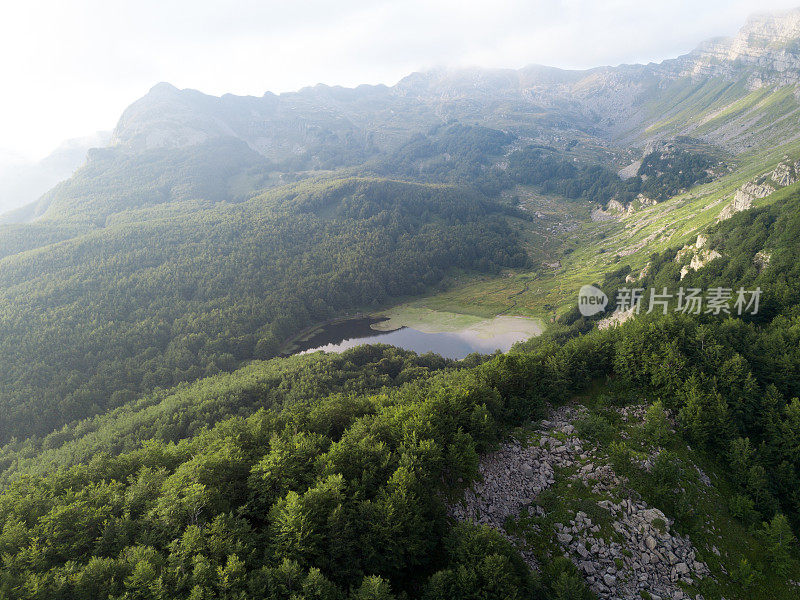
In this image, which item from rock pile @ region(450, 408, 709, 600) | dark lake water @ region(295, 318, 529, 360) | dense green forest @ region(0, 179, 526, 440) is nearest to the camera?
rock pile @ region(450, 408, 709, 600)

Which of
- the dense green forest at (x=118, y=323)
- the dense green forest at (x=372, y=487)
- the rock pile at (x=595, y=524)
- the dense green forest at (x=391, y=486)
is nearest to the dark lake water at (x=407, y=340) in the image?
the dense green forest at (x=118, y=323)

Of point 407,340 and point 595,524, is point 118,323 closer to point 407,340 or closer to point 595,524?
point 407,340

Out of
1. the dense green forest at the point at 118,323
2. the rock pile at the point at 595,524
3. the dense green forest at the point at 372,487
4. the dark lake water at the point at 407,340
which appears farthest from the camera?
the dark lake water at the point at 407,340

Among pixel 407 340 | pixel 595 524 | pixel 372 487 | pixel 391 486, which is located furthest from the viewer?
pixel 407 340

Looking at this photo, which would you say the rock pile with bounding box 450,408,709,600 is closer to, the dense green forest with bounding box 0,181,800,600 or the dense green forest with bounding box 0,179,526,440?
the dense green forest with bounding box 0,181,800,600

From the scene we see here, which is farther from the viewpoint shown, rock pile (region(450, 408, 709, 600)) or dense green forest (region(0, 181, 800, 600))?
rock pile (region(450, 408, 709, 600))

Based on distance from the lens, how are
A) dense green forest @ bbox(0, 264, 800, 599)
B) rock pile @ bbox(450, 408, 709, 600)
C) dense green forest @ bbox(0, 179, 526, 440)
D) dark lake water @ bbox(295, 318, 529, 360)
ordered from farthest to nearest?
dark lake water @ bbox(295, 318, 529, 360) < dense green forest @ bbox(0, 179, 526, 440) < rock pile @ bbox(450, 408, 709, 600) < dense green forest @ bbox(0, 264, 800, 599)

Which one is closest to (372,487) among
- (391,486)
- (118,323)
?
(391,486)

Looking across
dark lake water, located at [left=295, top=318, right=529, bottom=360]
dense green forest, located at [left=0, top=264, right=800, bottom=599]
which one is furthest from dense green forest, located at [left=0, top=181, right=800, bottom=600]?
dark lake water, located at [left=295, top=318, right=529, bottom=360]

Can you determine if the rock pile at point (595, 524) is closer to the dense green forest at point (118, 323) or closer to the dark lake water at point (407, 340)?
the dark lake water at point (407, 340)
